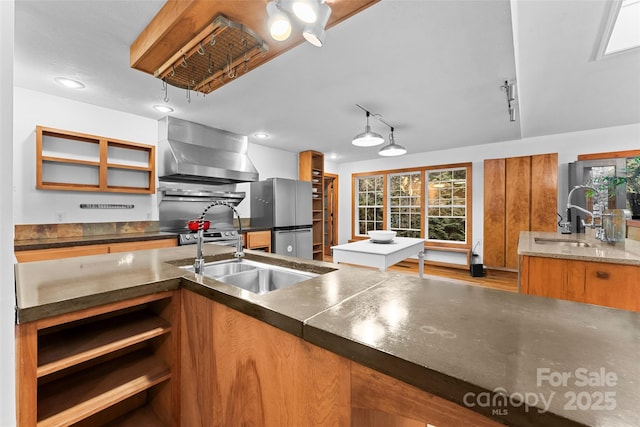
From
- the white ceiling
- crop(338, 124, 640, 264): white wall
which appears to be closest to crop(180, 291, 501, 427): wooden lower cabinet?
the white ceiling

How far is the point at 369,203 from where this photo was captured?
6.88m

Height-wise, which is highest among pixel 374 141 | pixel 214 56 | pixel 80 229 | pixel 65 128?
pixel 214 56

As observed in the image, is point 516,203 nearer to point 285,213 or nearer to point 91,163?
point 285,213

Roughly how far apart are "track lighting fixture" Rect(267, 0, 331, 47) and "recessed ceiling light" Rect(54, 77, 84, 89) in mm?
2657

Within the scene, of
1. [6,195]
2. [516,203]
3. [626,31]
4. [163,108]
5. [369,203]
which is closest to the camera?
[6,195]

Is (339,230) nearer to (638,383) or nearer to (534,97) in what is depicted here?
(534,97)

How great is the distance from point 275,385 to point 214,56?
2.01 metres

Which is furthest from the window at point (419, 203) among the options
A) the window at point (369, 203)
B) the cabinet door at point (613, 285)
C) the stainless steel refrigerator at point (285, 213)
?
the cabinet door at point (613, 285)

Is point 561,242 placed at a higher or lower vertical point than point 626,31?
lower

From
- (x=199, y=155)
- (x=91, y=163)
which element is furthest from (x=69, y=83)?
(x=199, y=155)

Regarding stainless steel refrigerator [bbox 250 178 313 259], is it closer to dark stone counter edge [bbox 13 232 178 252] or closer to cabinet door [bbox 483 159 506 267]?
dark stone counter edge [bbox 13 232 178 252]

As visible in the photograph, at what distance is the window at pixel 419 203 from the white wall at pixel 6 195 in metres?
6.05

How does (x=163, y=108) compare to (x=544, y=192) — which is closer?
(x=163, y=108)

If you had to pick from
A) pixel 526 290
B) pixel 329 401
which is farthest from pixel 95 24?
pixel 526 290
